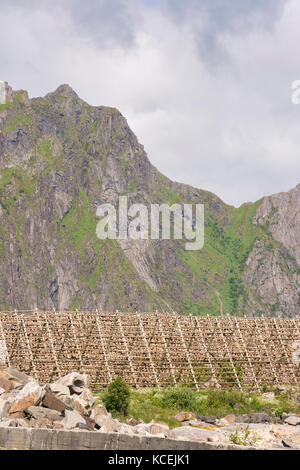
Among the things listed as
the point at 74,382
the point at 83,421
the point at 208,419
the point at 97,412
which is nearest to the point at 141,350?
the point at 74,382

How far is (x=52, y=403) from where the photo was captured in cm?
1588

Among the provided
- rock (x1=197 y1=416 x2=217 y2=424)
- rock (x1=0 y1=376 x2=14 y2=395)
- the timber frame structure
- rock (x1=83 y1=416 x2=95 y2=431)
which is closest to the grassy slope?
rock (x1=197 y1=416 x2=217 y2=424)

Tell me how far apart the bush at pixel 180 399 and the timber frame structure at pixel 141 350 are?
14.7 ft

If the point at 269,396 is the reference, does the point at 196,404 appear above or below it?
above

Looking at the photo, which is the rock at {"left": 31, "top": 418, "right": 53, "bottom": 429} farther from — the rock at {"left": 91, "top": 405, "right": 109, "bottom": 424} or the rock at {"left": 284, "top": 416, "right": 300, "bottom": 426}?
the rock at {"left": 284, "top": 416, "right": 300, "bottom": 426}

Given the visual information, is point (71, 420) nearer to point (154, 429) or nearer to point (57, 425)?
point (57, 425)

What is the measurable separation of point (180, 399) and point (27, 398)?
8.43 m

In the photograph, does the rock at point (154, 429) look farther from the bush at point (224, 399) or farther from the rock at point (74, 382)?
the bush at point (224, 399)

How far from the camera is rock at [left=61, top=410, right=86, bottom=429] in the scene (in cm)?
1426

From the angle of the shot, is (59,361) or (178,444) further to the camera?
(59,361)
